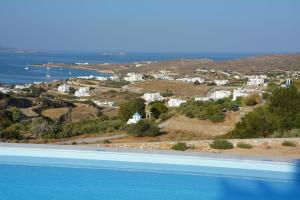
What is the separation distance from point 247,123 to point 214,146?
3437mm

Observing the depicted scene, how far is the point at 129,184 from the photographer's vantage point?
6.16 metres

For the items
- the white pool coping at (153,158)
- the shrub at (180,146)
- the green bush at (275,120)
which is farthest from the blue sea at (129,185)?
the green bush at (275,120)

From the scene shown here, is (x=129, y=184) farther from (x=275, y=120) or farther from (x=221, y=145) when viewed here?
(x=275, y=120)

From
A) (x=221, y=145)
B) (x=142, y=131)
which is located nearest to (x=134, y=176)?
(x=221, y=145)

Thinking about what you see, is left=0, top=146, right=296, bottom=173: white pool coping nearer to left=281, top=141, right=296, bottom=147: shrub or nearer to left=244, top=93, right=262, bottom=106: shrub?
left=281, top=141, right=296, bottom=147: shrub

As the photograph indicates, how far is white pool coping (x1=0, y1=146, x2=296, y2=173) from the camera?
6.43 metres

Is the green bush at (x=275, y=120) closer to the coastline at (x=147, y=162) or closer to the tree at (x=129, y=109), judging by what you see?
the coastline at (x=147, y=162)

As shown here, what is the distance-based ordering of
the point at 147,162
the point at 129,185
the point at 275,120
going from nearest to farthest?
the point at 129,185
the point at 147,162
the point at 275,120

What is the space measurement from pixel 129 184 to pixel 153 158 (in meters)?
0.85

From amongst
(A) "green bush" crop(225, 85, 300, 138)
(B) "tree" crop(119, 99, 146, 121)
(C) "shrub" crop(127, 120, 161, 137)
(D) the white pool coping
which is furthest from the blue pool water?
(B) "tree" crop(119, 99, 146, 121)

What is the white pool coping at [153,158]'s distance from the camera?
253 inches

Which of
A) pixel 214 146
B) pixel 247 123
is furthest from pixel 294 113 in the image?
pixel 214 146

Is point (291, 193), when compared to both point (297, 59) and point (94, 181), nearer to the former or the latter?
point (94, 181)

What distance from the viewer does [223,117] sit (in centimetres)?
1734
